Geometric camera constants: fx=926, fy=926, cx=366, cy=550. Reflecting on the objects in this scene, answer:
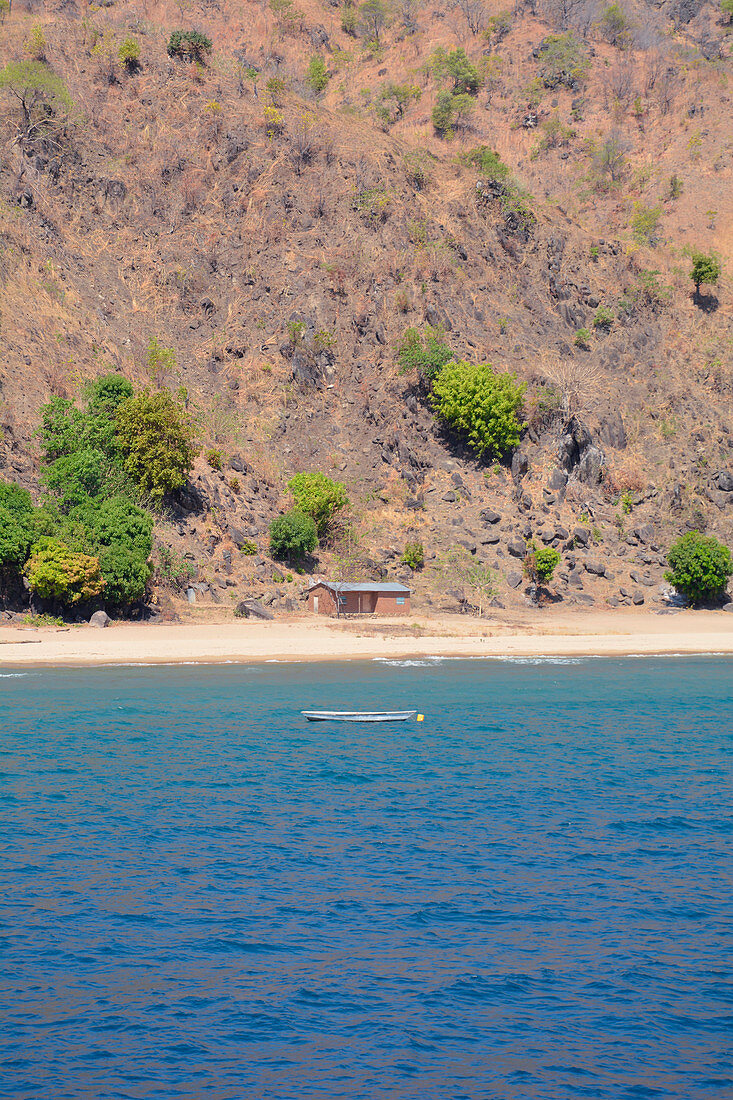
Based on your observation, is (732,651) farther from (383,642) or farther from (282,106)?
(282,106)

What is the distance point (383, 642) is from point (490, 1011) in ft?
130

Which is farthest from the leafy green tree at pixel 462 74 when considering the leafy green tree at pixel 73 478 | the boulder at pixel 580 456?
the leafy green tree at pixel 73 478

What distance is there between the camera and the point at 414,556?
214 ft

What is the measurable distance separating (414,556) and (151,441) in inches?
771

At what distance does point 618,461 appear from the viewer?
76438mm

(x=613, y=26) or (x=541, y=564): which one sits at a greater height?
(x=613, y=26)

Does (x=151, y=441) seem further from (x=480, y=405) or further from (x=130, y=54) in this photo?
(x=130, y=54)

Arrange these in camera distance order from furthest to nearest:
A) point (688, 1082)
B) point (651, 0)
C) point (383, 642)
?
point (651, 0) → point (383, 642) → point (688, 1082)

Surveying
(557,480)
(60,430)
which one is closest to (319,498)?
(60,430)

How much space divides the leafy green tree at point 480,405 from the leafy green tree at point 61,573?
110 feet

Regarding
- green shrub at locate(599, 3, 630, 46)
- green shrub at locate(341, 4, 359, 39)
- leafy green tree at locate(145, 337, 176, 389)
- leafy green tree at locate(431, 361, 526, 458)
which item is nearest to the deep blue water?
leafy green tree at locate(145, 337, 176, 389)

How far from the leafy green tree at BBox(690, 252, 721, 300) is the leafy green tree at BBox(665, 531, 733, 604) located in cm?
3313

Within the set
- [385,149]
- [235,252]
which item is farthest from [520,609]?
[385,149]

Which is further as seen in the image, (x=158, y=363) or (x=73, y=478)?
(x=158, y=363)
